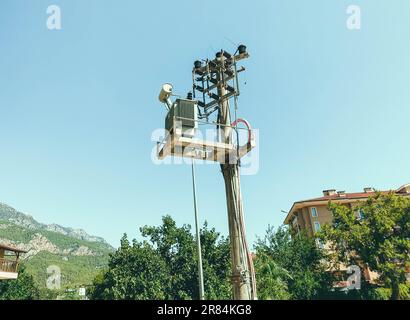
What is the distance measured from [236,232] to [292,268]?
33.8 m

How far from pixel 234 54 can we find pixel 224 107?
1.26m

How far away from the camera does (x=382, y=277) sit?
101 feet

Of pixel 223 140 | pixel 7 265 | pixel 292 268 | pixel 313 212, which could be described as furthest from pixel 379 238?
pixel 7 265

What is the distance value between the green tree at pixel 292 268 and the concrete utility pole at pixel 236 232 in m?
24.0

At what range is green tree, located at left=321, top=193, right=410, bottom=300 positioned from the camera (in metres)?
30.3

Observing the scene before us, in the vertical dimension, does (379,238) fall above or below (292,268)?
above

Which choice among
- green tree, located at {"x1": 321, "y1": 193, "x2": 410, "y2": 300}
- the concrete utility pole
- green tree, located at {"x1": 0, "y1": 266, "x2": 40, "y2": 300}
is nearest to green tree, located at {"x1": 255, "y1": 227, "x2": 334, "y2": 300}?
green tree, located at {"x1": 321, "y1": 193, "x2": 410, "y2": 300}

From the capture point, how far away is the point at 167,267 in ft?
103

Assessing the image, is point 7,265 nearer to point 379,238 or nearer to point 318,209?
point 379,238

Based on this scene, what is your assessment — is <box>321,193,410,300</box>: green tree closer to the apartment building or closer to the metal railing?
the apartment building

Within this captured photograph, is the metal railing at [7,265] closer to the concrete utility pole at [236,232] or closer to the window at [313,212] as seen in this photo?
the concrete utility pole at [236,232]
